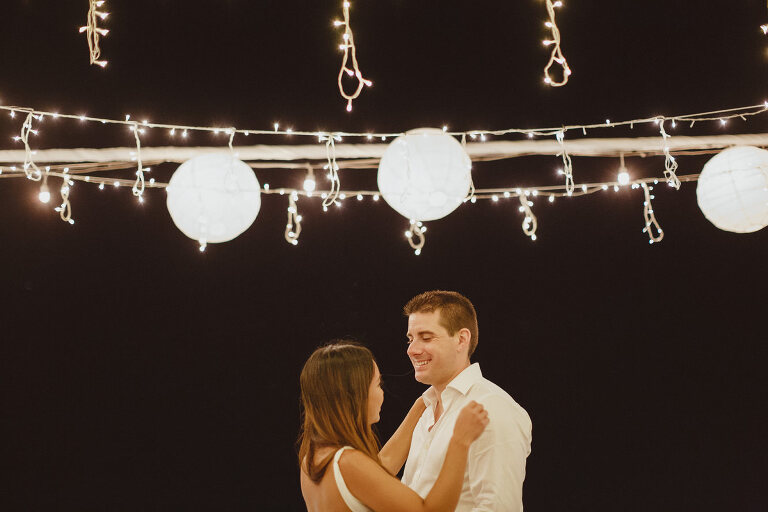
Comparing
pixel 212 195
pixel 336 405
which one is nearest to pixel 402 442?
pixel 336 405

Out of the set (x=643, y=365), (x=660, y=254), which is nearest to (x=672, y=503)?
(x=643, y=365)

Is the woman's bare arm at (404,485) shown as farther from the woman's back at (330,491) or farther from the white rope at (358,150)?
the white rope at (358,150)

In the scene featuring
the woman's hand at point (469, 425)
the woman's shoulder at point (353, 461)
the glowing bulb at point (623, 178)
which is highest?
the glowing bulb at point (623, 178)

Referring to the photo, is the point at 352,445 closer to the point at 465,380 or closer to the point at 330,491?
the point at 330,491

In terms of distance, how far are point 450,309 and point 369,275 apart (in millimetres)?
2089

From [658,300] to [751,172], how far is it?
2.05m

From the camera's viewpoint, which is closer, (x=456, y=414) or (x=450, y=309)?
(x=456, y=414)

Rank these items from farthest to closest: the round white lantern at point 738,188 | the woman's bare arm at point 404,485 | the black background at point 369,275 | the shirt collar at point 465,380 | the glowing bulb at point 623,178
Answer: the black background at point 369,275
the glowing bulb at point 623,178
the round white lantern at point 738,188
the shirt collar at point 465,380
the woman's bare arm at point 404,485

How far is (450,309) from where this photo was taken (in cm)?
247

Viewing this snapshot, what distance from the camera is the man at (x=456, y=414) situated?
2078mm

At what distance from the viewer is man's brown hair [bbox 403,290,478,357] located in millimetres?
2455

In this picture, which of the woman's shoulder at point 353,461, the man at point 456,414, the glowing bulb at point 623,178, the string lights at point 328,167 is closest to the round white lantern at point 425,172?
the string lights at point 328,167

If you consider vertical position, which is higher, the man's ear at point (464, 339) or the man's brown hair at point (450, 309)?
the man's brown hair at point (450, 309)

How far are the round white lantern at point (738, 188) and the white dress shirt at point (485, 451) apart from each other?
1.17 m
